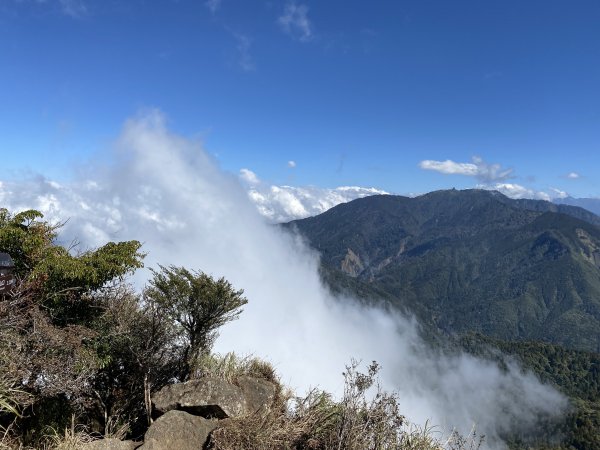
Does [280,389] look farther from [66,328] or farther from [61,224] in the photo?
[61,224]

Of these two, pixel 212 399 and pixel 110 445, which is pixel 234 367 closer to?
pixel 212 399

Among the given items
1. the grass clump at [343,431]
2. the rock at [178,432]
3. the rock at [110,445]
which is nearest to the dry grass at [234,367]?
the rock at [178,432]

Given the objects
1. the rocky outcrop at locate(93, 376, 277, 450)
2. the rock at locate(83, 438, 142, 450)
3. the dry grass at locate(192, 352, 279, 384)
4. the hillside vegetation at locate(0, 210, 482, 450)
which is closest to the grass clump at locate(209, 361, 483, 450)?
the hillside vegetation at locate(0, 210, 482, 450)

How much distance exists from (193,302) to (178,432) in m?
3.80

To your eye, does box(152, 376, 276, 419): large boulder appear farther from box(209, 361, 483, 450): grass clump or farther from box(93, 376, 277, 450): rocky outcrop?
box(209, 361, 483, 450): grass clump

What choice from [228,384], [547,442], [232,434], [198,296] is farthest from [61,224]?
[547,442]

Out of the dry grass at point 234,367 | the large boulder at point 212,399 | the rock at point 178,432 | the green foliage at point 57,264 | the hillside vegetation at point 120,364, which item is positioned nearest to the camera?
the hillside vegetation at point 120,364

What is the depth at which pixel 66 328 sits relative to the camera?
34.5ft

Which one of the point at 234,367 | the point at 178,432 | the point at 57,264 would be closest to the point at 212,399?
the point at 178,432

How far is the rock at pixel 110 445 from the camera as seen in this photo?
8.38m

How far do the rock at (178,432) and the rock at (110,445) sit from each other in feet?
1.21

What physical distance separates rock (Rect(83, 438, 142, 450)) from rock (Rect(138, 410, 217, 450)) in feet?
1.21

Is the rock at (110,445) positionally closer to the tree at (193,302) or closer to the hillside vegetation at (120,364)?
the hillside vegetation at (120,364)

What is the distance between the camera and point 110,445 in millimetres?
8578
